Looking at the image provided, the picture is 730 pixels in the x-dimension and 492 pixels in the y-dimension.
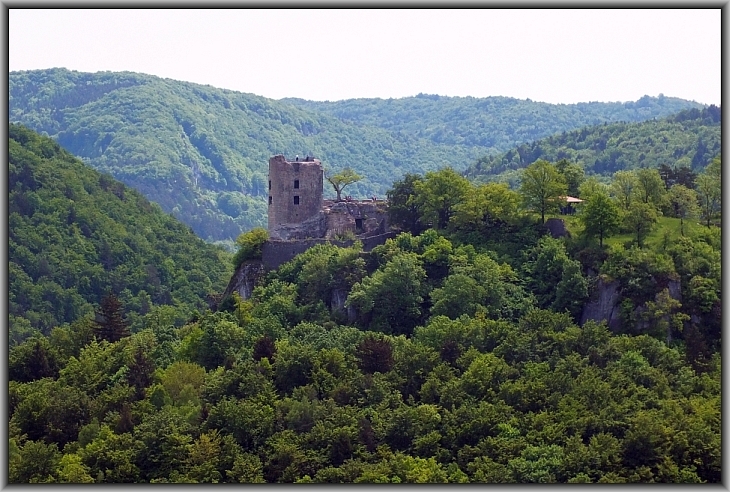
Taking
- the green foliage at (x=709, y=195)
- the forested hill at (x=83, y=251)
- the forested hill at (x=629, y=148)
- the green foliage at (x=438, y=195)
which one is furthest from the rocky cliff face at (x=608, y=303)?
the forested hill at (x=629, y=148)

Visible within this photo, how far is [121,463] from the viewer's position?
1943 inches

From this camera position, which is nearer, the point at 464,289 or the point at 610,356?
the point at 610,356

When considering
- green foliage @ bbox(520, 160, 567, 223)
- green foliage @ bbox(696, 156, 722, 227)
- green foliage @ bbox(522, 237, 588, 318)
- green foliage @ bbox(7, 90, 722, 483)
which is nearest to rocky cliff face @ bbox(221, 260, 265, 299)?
green foliage @ bbox(7, 90, 722, 483)

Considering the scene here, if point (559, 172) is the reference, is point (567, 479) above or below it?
below

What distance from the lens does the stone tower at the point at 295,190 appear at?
227 ft

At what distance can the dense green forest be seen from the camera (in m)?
48.7

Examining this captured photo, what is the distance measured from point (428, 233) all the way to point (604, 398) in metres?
17.0

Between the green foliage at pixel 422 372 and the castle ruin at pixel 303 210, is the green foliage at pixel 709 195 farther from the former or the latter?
the castle ruin at pixel 303 210

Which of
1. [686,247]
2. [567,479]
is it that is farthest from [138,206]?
[567,479]

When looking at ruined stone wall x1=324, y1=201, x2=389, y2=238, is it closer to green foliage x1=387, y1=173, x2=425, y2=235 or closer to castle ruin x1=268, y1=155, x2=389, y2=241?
castle ruin x1=268, y1=155, x2=389, y2=241

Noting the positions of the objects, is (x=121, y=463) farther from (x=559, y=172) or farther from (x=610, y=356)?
(x=559, y=172)

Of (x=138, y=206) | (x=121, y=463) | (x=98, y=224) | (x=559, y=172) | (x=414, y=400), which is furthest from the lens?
(x=138, y=206)

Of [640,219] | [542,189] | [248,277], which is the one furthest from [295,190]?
[640,219]

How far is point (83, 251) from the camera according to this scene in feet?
398
